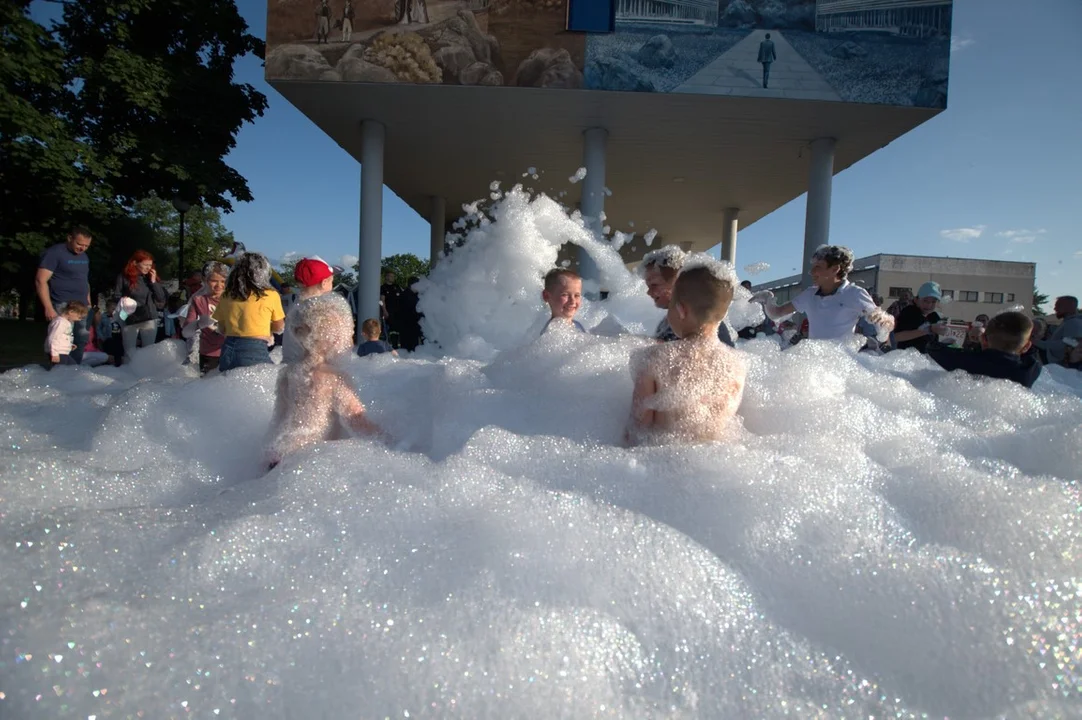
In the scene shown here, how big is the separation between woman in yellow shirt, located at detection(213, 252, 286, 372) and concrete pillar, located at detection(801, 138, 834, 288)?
9138 mm

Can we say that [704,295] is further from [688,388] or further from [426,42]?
[426,42]

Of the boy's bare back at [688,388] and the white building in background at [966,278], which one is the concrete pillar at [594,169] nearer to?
the boy's bare back at [688,388]

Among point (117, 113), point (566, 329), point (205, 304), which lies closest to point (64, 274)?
point (205, 304)

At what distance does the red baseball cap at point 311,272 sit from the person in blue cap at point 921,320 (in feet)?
16.6

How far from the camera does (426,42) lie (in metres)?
9.30

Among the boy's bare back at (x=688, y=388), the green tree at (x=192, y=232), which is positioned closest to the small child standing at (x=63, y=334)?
the boy's bare back at (x=688, y=388)

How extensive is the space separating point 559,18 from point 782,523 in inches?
362

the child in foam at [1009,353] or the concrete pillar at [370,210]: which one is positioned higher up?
the concrete pillar at [370,210]

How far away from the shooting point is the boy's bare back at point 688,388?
2100 mm

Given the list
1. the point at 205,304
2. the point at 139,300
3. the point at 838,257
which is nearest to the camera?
the point at 838,257

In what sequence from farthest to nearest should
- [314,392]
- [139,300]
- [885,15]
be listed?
[885,15] → [139,300] → [314,392]

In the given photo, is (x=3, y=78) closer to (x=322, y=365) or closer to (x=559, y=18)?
(x=559, y=18)

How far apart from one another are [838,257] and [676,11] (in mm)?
6881

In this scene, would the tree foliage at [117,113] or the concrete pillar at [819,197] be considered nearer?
the concrete pillar at [819,197]
